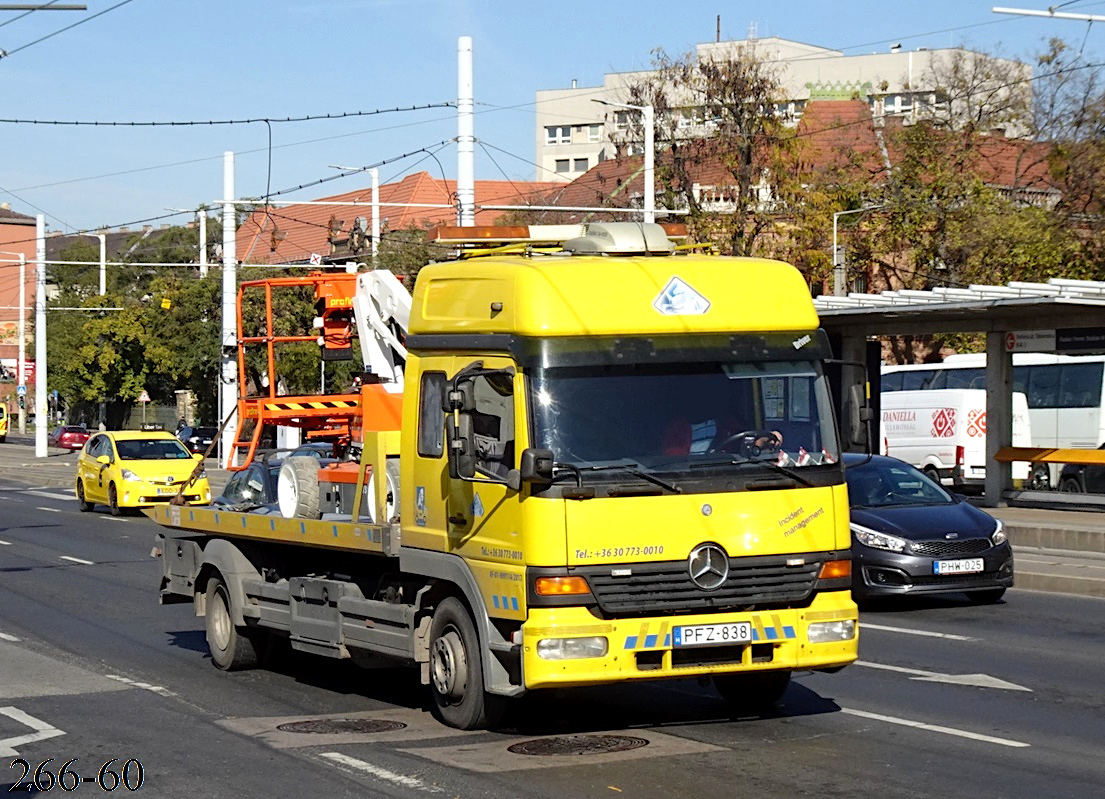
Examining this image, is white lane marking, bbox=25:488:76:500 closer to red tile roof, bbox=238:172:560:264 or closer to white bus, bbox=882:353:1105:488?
white bus, bbox=882:353:1105:488

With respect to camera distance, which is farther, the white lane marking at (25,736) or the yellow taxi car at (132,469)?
the yellow taxi car at (132,469)

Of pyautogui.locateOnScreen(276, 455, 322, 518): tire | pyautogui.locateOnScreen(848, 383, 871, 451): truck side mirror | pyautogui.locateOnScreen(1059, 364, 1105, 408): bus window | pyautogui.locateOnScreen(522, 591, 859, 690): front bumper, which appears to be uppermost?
pyautogui.locateOnScreen(1059, 364, 1105, 408): bus window

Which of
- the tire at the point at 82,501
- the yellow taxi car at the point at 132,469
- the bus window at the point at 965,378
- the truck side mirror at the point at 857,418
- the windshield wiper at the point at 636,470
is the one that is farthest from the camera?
the bus window at the point at 965,378

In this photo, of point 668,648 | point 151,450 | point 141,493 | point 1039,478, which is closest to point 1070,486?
point 1039,478

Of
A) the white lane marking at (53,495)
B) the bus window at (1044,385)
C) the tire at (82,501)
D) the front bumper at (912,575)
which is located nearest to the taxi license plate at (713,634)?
the front bumper at (912,575)

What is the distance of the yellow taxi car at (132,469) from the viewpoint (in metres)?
33.1

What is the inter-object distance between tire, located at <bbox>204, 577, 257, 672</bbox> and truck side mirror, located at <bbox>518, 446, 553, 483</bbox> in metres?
4.74

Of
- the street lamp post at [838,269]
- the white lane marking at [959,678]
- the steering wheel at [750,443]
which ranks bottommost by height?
the white lane marking at [959,678]

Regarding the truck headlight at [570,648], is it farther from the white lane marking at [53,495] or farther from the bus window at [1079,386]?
the white lane marking at [53,495]

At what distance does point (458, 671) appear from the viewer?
9.28 m

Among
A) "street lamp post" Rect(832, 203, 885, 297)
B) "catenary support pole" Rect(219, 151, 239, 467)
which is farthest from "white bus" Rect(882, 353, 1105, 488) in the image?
"catenary support pole" Rect(219, 151, 239, 467)

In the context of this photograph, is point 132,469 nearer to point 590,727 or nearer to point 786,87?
point 590,727

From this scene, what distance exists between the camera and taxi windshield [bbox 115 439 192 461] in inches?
1325

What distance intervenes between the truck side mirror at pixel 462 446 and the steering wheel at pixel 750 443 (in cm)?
129
